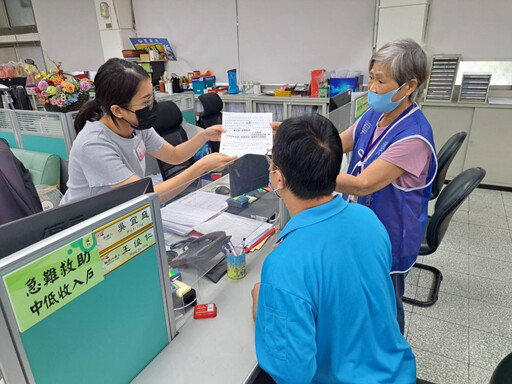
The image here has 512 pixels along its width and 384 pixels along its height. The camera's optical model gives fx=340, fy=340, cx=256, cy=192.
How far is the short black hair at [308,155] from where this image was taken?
2.57 ft

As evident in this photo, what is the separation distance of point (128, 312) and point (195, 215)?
628 millimetres

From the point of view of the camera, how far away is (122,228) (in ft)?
2.56

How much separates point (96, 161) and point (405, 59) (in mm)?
1221

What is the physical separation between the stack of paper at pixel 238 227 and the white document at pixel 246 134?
297 mm

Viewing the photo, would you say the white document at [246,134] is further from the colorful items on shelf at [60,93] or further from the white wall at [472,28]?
Result: the white wall at [472,28]

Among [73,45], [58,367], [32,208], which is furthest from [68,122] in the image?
[73,45]

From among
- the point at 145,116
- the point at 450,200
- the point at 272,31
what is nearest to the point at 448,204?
the point at 450,200

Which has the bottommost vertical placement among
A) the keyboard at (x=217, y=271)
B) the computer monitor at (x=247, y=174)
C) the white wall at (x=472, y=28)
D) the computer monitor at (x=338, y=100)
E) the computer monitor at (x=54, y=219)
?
the keyboard at (x=217, y=271)

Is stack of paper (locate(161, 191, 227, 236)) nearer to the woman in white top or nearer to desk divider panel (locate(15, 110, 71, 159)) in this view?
the woman in white top

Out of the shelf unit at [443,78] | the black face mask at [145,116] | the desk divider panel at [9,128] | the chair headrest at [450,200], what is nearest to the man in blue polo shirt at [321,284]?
the black face mask at [145,116]

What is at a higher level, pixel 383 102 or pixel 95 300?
pixel 383 102

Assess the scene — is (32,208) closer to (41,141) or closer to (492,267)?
(41,141)

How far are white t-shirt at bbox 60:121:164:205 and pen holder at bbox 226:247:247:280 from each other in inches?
19.6

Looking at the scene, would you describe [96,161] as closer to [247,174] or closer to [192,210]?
[192,210]
